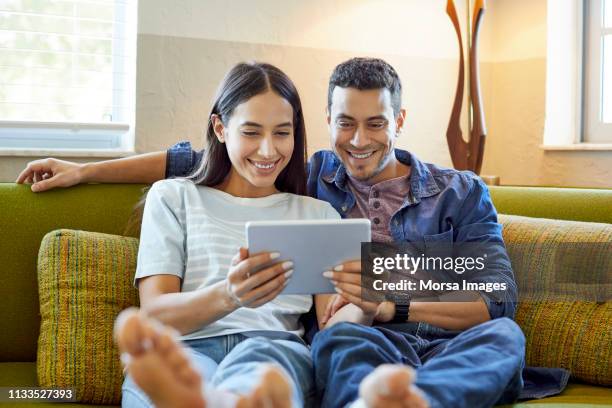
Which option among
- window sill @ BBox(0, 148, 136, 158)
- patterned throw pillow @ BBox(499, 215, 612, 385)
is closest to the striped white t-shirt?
patterned throw pillow @ BBox(499, 215, 612, 385)

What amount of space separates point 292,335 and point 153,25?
6.02 ft

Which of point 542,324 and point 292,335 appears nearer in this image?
point 292,335

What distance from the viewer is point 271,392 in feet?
3.14

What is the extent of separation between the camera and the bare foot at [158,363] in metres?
0.94

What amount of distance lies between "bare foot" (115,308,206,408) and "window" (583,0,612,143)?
124 inches

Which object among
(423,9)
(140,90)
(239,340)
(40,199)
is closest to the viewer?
(239,340)

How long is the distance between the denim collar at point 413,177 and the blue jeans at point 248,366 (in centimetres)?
54

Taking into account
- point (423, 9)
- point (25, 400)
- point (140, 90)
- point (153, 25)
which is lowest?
point (25, 400)

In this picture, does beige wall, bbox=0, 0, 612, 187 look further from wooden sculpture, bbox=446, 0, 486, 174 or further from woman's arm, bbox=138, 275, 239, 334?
woman's arm, bbox=138, 275, 239, 334

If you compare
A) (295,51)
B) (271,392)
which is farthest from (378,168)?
(295,51)

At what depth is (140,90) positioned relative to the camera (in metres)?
3.15

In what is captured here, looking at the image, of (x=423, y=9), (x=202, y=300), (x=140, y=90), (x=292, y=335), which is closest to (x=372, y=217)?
(x=292, y=335)

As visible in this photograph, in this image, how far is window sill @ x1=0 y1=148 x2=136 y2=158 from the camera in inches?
117

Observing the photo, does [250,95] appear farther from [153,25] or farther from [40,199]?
[153,25]
